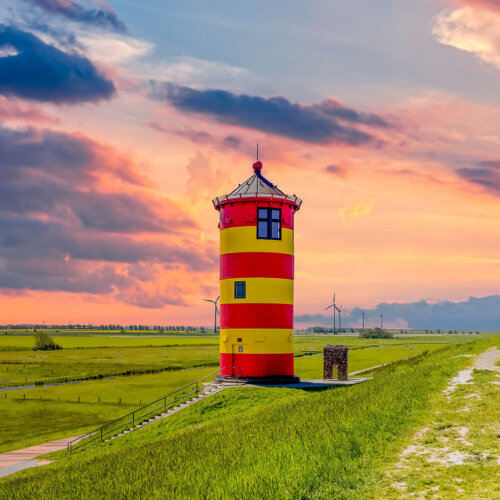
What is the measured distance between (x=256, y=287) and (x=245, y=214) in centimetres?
535

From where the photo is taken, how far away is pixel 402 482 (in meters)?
11.5

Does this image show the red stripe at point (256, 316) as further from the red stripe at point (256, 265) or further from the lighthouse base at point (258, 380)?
the lighthouse base at point (258, 380)

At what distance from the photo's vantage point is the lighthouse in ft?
122

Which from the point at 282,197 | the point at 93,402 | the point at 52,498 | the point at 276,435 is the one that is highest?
the point at 282,197

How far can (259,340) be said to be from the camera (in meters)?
37.2

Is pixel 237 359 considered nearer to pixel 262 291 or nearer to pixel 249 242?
pixel 262 291

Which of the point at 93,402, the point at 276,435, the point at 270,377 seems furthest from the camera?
the point at 93,402

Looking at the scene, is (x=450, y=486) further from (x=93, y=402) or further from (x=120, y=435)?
(x=93, y=402)

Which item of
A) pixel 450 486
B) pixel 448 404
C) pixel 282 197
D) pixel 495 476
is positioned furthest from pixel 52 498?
pixel 282 197

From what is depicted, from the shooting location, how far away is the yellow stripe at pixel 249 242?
37812 mm

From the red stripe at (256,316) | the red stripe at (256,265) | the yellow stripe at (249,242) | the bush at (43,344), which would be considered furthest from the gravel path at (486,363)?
the bush at (43,344)

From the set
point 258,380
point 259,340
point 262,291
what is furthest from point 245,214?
point 258,380

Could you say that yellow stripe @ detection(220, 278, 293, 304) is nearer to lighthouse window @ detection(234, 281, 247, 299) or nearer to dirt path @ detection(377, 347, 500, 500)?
lighthouse window @ detection(234, 281, 247, 299)

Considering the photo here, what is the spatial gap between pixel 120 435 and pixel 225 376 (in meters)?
8.39
